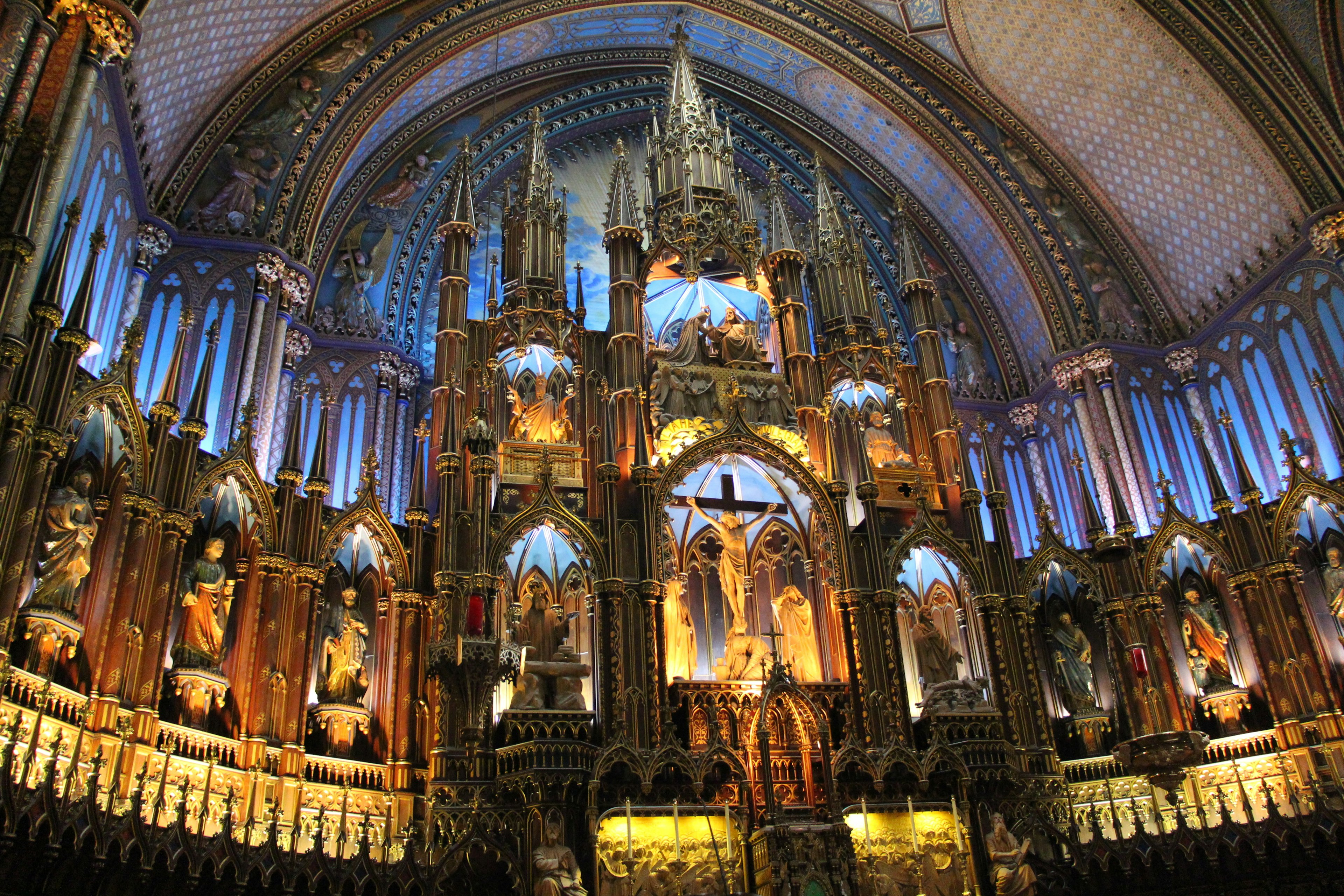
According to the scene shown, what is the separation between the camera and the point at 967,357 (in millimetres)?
27250

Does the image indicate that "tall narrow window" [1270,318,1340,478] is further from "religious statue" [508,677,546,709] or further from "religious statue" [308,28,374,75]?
"religious statue" [308,28,374,75]

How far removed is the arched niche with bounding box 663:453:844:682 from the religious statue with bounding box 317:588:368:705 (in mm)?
4908

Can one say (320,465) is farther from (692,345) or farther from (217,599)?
(692,345)

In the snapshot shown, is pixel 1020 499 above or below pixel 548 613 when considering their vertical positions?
above

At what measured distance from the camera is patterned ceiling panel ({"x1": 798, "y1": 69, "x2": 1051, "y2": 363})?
1066 inches

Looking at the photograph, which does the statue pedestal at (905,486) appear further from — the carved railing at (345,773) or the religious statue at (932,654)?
the carved railing at (345,773)

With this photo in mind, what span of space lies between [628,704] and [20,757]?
830 cm

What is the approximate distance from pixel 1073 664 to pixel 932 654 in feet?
9.50

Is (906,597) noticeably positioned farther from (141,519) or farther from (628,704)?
(141,519)

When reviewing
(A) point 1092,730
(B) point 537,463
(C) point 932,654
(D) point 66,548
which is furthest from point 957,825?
(D) point 66,548

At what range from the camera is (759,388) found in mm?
21984

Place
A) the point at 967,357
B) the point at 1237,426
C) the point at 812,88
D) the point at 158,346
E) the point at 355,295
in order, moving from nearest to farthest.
Result: the point at 158,346
the point at 355,295
the point at 1237,426
the point at 967,357
the point at 812,88

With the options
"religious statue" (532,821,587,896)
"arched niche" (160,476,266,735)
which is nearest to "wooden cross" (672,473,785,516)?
"religious statue" (532,821,587,896)

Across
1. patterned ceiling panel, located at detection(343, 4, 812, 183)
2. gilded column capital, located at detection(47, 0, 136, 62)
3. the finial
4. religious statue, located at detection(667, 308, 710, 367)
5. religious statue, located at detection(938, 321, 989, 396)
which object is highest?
patterned ceiling panel, located at detection(343, 4, 812, 183)
